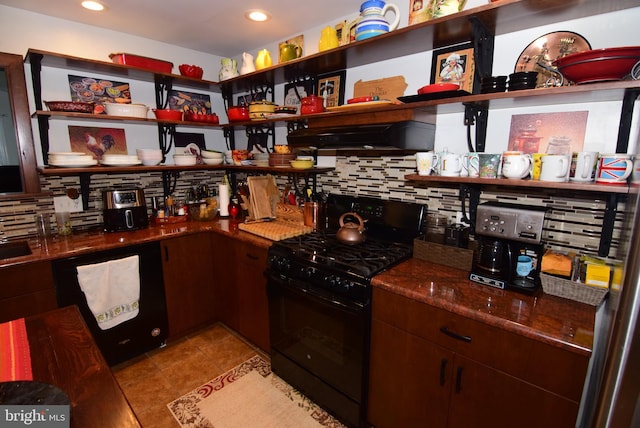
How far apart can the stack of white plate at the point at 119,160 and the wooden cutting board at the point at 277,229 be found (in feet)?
3.15

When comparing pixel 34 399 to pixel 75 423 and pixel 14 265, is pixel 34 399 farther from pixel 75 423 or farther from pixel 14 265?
pixel 14 265

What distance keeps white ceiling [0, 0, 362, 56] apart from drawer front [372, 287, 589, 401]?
5.90 feet

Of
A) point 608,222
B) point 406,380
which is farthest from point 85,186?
point 608,222

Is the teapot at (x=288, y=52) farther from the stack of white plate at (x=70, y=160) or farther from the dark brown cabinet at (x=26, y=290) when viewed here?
the dark brown cabinet at (x=26, y=290)

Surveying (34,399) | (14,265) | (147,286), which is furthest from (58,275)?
(34,399)

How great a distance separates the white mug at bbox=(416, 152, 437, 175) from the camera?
1612 mm

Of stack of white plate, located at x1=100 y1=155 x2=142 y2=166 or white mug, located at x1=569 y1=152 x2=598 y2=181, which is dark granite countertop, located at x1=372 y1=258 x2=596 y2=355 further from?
stack of white plate, located at x1=100 y1=155 x2=142 y2=166

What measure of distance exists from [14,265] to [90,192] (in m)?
0.87

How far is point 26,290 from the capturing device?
5.86ft

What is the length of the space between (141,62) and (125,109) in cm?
38

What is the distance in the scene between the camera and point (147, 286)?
7.31 ft

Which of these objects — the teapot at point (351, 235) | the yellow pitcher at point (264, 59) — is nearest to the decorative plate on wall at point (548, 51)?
the teapot at point (351, 235)

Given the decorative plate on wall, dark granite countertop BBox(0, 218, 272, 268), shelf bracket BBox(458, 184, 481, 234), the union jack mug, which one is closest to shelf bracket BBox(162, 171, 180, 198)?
dark granite countertop BBox(0, 218, 272, 268)

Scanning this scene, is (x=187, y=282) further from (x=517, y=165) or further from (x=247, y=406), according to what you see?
(x=517, y=165)
